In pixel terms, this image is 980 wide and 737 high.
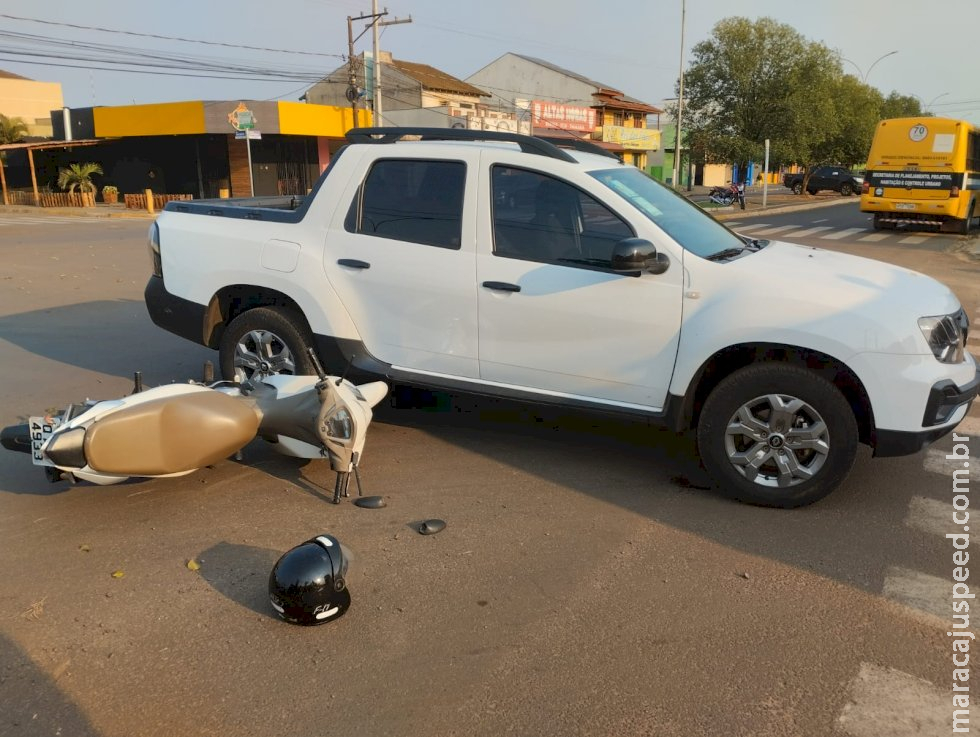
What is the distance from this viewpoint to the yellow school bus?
834 inches

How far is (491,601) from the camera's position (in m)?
3.39

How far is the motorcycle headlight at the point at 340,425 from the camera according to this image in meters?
4.26

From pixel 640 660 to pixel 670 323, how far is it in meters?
1.89

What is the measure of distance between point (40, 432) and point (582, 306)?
2.86m

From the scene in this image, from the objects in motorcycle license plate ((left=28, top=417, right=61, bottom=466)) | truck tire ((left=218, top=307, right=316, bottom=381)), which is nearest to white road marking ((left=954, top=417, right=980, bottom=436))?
truck tire ((left=218, top=307, right=316, bottom=381))

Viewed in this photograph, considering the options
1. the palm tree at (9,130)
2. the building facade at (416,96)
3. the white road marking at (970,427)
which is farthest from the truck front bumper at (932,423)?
the palm tree at (9,130)

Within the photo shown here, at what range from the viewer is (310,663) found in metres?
2.97

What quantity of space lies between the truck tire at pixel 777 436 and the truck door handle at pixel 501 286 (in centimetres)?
123

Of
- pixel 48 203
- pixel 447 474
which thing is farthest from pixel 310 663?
pixel 48 203

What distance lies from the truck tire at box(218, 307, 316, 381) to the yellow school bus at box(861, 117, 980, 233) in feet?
69.4

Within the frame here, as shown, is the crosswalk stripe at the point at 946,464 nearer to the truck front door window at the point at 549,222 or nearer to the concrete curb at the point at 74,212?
the truck front door window at the point at 549,222

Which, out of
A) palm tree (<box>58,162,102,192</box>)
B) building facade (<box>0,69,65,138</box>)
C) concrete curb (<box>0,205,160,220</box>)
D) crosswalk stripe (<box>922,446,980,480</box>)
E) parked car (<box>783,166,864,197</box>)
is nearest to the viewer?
crosswalk stripe (<box>922,446,980,480</box>)

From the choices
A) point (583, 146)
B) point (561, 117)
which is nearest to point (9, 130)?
point (561, 117)

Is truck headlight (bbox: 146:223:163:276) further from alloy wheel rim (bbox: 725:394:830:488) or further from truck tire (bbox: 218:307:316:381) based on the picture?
alloy wheel rim (bbox: 725:394:830:488)
